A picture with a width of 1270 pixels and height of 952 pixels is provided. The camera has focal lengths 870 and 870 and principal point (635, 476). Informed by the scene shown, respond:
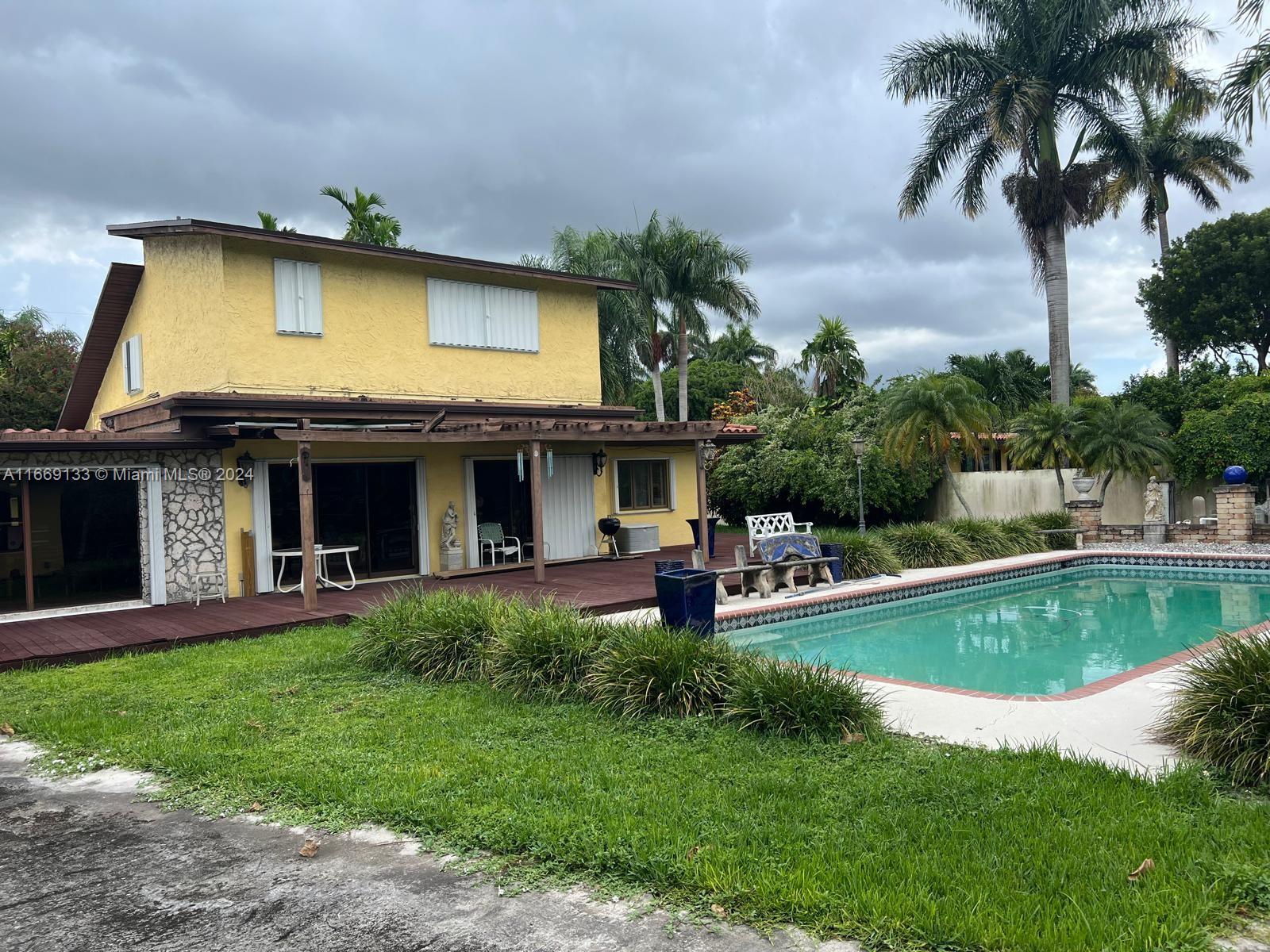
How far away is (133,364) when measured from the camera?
16.2m

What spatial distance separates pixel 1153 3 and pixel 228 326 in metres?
24.5

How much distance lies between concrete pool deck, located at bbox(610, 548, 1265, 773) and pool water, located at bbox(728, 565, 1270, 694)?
2.54ft

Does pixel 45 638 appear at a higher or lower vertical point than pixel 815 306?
lower

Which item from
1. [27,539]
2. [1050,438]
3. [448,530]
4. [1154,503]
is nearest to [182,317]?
[27,539]

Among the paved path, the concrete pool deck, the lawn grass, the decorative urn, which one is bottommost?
the concrete pool deck

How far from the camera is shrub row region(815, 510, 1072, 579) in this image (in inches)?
579

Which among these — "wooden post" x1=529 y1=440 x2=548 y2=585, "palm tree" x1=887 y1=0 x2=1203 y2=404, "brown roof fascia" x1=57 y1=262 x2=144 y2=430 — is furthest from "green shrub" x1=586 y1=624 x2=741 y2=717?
"palm tree" x1=887 y1=0 x2=1203 y2=404

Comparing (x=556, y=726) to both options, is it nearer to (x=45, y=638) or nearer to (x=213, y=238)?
(x=45, y=638)

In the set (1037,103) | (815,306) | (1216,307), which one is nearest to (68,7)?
(1037,103)

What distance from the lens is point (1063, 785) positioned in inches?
181

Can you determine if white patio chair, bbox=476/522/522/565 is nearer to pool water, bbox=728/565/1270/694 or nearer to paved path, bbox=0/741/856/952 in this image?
pool water, bbox=728/565/1270/694

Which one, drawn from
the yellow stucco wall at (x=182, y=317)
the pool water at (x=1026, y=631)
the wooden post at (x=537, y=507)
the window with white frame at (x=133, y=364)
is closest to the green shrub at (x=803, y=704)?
the pool water at (x=1026, y=631)

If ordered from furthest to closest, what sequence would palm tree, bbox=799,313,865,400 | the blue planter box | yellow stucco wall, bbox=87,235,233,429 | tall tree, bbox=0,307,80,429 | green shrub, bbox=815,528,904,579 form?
palm tree, bbox=799,313,865,400 → tall tree, bbox=0,307,80,429 → green shrub, bbox=815,528,904,579 → yellow stucco wall, bbox=87,235,233,429 → the blue planter box

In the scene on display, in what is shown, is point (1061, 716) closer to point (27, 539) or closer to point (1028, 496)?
point (27, 539)
